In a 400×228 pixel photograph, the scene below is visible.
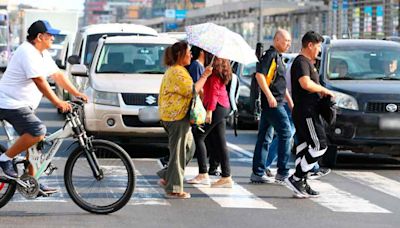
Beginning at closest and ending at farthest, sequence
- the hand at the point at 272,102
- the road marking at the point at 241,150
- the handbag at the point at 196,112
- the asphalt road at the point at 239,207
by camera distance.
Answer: the asphalt road at the point at 239,207 < the handbag at the point at 196,112 < the hand at the point at 272,102 < the road marking at the point at 241,150

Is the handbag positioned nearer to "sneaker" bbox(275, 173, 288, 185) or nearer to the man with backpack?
the man with backpack

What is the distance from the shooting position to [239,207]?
11.0 m

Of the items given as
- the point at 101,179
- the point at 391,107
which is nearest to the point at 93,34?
the point at 391,107

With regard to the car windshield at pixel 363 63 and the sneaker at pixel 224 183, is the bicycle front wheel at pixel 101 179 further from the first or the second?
the car windshield at pixel 363 63

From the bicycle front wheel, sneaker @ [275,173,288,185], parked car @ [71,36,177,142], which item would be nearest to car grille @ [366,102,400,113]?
sneaker @ [275,173,288,185]

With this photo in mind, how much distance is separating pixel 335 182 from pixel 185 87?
2.80 m

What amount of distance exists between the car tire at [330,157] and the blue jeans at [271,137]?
1651 millimetres

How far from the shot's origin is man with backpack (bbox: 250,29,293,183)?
1272 cm

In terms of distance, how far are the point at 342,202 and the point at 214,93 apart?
6.28 ft

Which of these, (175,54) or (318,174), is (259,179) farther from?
(175,54)

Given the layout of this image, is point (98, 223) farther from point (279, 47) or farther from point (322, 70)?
point (322, 70)

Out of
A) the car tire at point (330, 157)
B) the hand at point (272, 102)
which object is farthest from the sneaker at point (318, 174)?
the hand at point (272, 102)

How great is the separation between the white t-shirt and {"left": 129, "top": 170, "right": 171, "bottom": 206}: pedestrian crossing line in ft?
5.52

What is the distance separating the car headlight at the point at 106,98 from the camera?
15.7 meters
